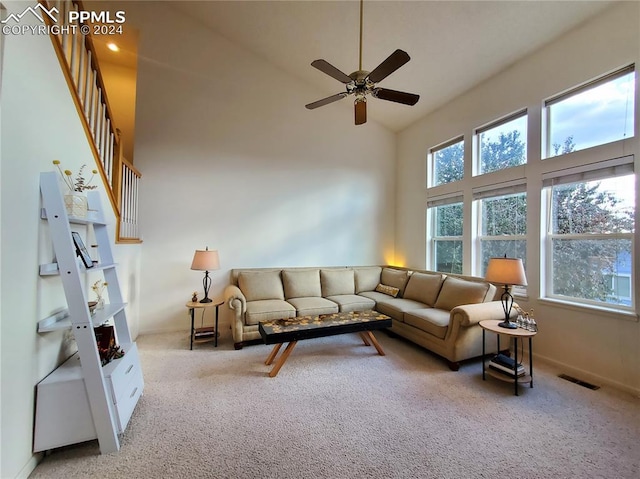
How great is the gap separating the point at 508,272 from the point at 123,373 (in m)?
3.30

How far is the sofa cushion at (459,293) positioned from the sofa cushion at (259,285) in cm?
224

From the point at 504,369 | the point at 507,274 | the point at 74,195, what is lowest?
the point at 504,369

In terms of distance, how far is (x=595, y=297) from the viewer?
2.72 meters

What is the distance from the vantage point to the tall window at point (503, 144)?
11.0 feet

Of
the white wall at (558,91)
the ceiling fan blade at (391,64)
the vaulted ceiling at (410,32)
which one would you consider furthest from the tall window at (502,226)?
the ceiling fan blade at (391,64)

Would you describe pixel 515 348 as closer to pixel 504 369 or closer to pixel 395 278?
pixel 504 369

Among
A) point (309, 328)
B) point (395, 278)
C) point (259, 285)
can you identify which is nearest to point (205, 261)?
point (259, 285)

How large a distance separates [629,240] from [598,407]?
1.48 meters

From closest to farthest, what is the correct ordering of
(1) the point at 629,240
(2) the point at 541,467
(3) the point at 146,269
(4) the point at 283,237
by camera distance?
(2) the point at 541,467 → (1) the point at 629,240 → (3) the point at 146,269 → (4) the point at 283,237

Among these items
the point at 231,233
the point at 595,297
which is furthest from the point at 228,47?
the point at 595,297

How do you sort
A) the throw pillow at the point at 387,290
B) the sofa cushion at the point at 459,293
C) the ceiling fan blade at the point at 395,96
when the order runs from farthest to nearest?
the throw pillow at the point at 387,290
the sofa cushion at the point at 459,293
the ceiling fan blade at the point at 395,96

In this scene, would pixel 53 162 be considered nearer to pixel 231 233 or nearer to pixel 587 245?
pixel 231 233

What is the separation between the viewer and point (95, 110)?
2.56m

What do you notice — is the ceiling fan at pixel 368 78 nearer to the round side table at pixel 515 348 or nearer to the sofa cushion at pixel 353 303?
the round side table at pixel 515 348
